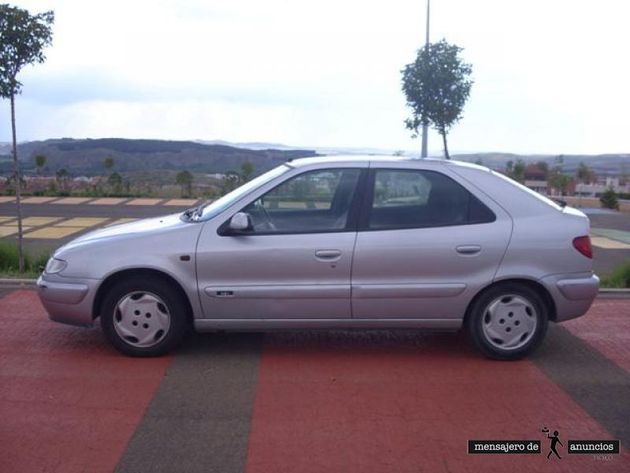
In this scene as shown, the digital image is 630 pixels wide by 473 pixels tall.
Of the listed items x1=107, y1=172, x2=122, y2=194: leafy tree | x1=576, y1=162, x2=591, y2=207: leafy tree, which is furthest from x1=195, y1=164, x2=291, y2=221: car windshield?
x1=576, y1=162, x2=591, y2=207: leafy tree

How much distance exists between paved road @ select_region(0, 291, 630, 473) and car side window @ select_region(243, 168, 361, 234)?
1049mm

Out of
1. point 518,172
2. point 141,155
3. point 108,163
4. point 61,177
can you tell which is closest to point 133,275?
point 518,172

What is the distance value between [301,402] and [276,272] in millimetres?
1136

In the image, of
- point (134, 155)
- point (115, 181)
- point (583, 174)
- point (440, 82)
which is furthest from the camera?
point (583, 174)

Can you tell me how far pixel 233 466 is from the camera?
13.8 feet

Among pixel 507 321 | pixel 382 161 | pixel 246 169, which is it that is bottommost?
pixel 507 321

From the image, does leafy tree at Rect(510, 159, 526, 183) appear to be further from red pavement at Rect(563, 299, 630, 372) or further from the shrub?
red pavement at Rect(563, 299, 630, 372)

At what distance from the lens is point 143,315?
595 centimetres

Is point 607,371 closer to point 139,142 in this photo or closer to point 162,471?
point 162,471

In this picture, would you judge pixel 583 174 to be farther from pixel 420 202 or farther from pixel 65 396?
pixel 65 396

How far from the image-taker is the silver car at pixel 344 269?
592 cm

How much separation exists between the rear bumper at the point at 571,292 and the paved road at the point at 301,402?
0.42 meters

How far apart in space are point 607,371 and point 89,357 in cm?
400

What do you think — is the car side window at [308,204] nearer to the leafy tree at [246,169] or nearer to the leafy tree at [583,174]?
the leafy tree at [246,169]
